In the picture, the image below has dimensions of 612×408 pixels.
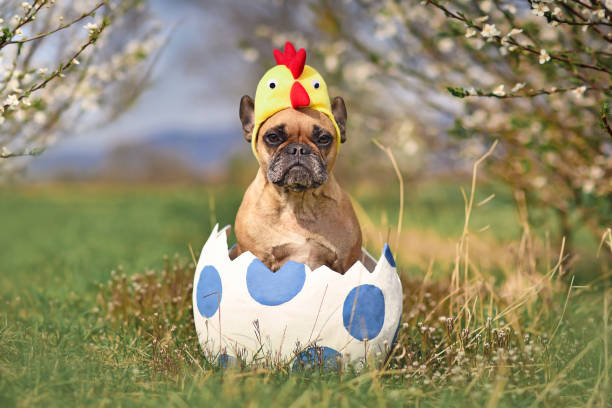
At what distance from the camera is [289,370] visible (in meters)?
2.75

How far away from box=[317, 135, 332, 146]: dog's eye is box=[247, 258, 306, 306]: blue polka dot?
693 mm

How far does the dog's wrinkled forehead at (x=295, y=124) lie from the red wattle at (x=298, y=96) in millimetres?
67

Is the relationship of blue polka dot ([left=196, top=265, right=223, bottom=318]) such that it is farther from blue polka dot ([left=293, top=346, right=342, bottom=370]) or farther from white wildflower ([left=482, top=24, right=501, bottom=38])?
white wildflower ([left=482, top=24, right=501, bottom=38])

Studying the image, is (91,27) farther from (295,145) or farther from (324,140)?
(324,140)

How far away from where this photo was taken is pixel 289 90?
3010 mm

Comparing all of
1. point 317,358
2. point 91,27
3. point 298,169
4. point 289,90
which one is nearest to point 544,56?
point 289,90

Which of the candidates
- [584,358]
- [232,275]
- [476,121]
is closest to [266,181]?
[232,275]

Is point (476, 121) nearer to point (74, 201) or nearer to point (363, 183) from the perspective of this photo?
point (363, 183)

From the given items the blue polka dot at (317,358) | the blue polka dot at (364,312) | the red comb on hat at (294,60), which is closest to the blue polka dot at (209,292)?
the blue polka dot at (317,358)

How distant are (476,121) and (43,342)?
4041 millimetres

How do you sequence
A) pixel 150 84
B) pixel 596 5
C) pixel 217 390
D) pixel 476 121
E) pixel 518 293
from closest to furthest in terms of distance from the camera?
pixel 217 390, pixel 596 5, pixel 518 293, pixel 476 121, pixel 150 84

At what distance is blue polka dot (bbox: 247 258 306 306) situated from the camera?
2.76 meters

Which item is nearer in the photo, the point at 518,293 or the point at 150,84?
the point at 518,293

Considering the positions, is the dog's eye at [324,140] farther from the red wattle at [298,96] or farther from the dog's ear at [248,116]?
the dog's ear at [248,116]
